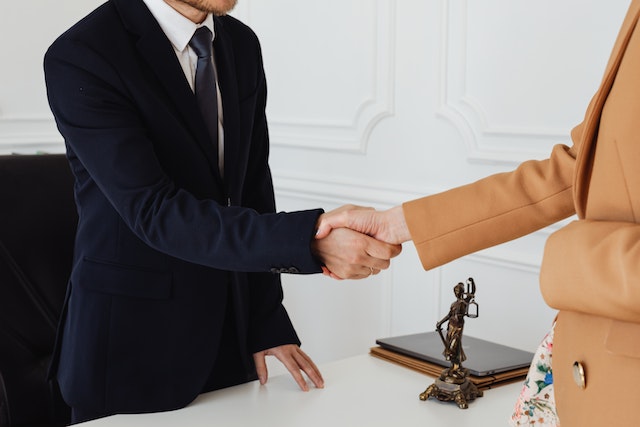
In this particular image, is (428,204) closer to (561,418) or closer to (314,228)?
(314,228)

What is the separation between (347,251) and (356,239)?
0.10ft

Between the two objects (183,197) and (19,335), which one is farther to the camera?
(19,335)

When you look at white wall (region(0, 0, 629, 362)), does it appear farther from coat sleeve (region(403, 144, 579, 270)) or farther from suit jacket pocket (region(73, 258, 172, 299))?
suit jacket pocket (region(73, 258, 172, 299))

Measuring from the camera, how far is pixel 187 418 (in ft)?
5.48

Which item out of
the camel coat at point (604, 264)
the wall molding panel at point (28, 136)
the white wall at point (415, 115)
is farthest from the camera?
the wall molding panel at point (28, 136)

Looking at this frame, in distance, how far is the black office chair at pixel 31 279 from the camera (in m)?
1.96

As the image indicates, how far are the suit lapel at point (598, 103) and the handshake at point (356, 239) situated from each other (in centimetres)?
53

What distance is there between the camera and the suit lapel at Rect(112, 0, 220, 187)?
1755 millimetres

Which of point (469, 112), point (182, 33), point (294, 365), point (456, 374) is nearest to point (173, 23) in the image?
point (182, 33)

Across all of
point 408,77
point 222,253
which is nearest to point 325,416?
point 222,253

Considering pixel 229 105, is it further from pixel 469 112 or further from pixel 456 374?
pixel 469 112

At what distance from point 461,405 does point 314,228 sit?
474mm

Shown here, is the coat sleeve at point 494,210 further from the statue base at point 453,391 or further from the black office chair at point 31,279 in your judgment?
the black office chair at point 31,279

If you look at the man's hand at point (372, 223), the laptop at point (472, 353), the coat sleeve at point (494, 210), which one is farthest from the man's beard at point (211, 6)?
the laptop at point (472, 353)
